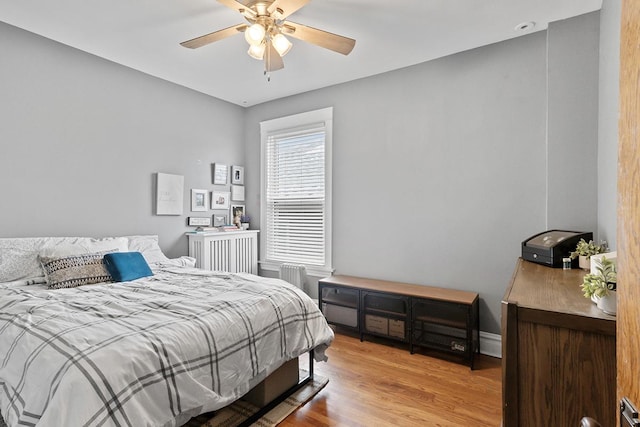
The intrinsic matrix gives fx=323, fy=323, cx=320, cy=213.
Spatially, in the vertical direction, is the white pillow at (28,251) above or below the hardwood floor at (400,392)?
above

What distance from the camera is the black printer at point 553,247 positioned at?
6.40 ft

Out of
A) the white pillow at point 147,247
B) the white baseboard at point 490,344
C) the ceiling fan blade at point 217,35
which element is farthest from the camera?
the white pillow at point 147,247

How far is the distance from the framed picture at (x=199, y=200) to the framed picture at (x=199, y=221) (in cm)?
10

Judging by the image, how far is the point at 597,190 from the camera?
2291 millimetres

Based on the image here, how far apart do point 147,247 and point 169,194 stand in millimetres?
686

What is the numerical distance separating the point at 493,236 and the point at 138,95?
3.70m

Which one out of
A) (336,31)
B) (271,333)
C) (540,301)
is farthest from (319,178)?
(540,301)

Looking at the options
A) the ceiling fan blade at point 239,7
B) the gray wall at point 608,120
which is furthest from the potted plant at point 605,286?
the ceiling fan blade at point 239,7

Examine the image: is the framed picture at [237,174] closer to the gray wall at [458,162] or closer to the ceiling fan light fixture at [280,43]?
the gray wall at [458,162]

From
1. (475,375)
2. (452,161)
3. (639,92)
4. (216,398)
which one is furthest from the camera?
→ (452,161)

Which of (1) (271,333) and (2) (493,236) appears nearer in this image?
(1) (271,333)

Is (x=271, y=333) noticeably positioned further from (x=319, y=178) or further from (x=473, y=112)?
(x=473, y=112)

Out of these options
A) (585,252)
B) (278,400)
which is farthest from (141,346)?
(585,252)

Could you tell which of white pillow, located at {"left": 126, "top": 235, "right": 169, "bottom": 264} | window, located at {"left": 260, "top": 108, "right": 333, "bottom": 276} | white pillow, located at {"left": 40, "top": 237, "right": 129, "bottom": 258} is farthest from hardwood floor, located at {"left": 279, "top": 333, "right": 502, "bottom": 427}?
white pillow, located at {"left": 40, "top": 237, "right": 129, "bottom": 258}
